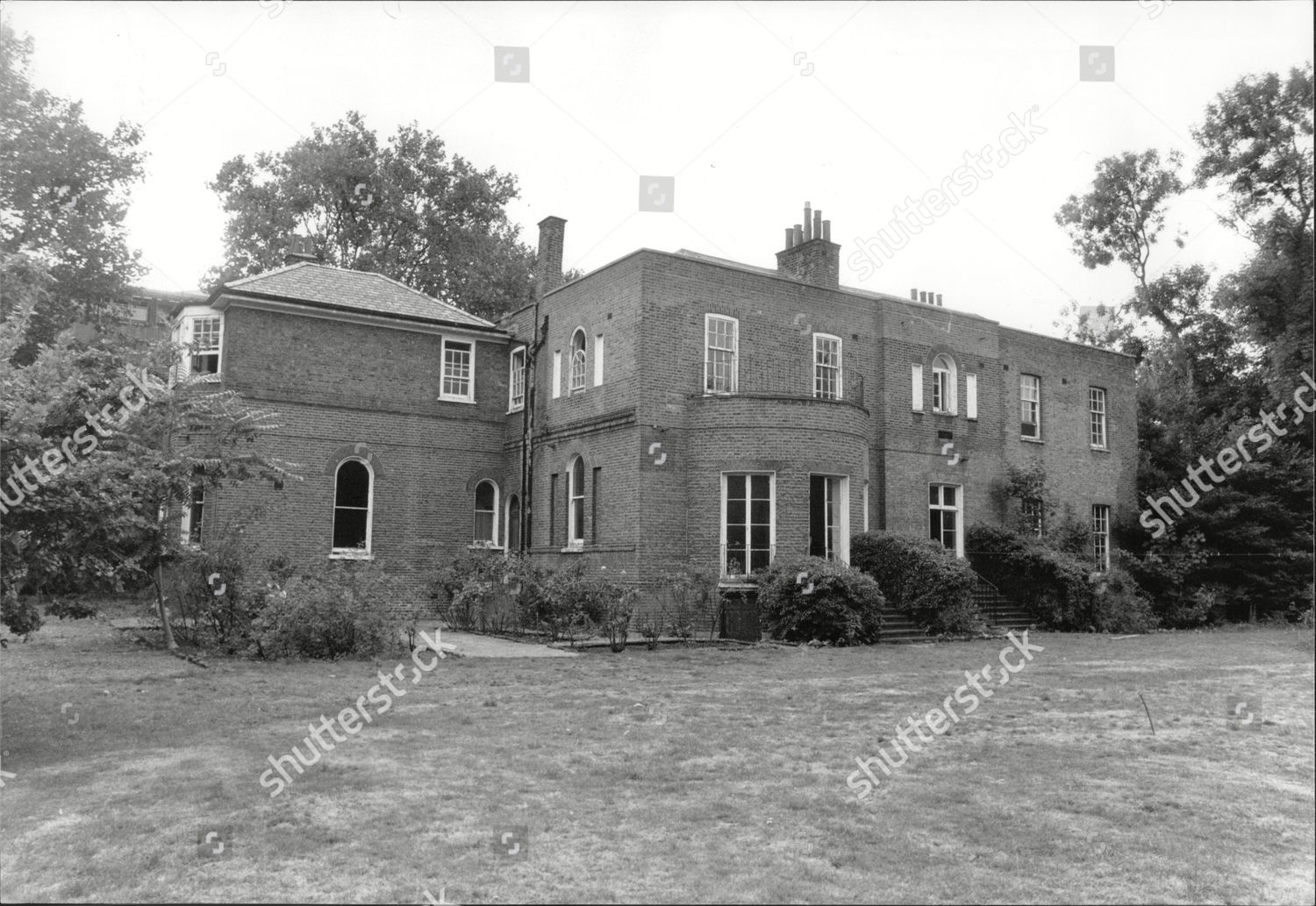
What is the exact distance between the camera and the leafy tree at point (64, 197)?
86.0 feet

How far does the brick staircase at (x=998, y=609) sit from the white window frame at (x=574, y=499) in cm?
931

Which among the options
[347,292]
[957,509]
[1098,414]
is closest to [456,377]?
[347,292]

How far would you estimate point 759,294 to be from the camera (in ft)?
78.3

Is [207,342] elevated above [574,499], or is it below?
above

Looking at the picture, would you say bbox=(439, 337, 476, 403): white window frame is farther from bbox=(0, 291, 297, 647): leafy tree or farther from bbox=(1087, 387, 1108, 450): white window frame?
bbox=(1087, 387, 1108, 450): white window frame

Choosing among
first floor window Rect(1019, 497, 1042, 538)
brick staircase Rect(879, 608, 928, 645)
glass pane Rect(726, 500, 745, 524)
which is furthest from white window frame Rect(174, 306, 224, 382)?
first floor window Rect(1019, 497, 1042, 538)

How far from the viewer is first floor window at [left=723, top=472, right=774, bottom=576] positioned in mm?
21375

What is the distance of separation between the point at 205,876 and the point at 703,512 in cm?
1652

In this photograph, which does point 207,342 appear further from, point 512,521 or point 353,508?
point 512,521

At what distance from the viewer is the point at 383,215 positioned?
39.9 m

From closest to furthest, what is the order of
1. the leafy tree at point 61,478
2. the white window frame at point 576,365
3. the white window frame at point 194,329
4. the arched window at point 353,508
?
1. the leafy tree at point 61,478
2. the white window frame at point 194,329
3. the arched window at point 353,508
4. the white window frame at point 576,365

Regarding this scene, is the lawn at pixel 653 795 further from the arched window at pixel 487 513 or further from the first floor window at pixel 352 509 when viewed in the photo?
the arched window at pixel 487 513

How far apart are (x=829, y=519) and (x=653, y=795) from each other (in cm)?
1565

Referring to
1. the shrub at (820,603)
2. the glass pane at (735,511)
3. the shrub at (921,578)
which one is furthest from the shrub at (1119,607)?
the glass pane at (735,511)
